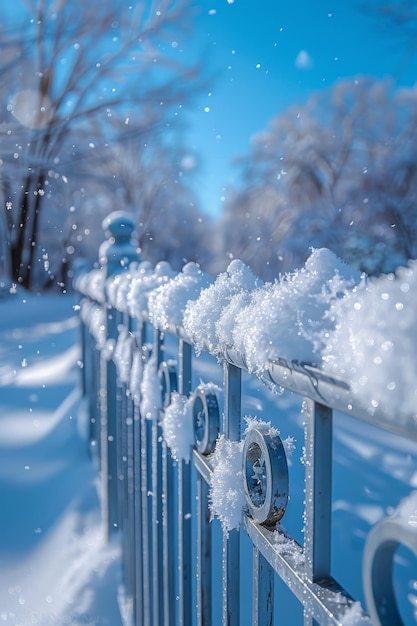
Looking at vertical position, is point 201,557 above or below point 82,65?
below

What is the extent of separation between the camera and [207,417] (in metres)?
0.89

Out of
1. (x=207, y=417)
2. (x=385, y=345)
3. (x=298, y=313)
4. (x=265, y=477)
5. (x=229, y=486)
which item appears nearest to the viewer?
(x=385, y=345)

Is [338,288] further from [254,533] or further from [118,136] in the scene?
[118,136]

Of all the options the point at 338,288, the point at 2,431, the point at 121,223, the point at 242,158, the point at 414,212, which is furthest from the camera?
the point at 242,158

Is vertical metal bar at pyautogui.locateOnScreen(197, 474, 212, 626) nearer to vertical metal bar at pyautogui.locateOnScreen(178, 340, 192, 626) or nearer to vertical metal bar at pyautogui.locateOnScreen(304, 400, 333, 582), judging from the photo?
vertical metal bar at pyautogui.locateOnScreen(178, 340, 192, 626)

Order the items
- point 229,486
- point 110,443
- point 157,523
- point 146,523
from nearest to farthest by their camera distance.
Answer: point 229,486
point 157,523
point 146,523
point 110,443

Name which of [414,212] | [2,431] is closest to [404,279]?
[2,431]

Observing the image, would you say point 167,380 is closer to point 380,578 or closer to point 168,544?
point 168,544

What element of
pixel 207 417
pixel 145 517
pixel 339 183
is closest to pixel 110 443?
pixel 145 517

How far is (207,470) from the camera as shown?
89cm

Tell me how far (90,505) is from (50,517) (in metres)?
0.19

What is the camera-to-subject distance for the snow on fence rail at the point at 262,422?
1.27ft

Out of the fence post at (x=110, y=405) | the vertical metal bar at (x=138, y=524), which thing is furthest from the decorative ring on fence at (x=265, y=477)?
the fence post at (x=110, y=405)

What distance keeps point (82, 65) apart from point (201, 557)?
13315mm
